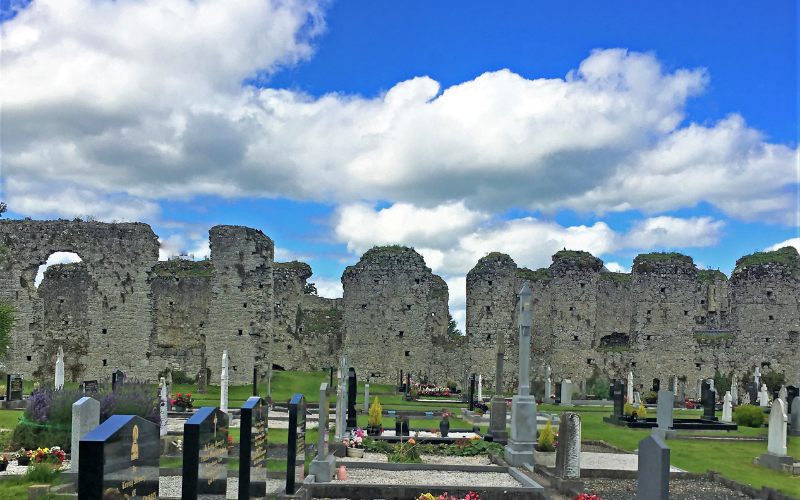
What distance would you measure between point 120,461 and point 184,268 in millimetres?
34340

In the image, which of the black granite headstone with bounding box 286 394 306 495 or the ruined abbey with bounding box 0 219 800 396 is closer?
the black granite headstone with bounding box 286 394 306 495

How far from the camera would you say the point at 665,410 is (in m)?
19.5

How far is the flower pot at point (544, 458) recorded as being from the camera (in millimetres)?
14180

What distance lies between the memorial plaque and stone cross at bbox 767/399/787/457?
1212 centimetres

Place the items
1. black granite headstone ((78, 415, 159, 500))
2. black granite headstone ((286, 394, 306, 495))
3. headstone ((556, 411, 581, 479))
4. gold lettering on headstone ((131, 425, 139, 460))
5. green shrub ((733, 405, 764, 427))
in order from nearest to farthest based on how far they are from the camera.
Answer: black granite headstone ((78, 415, 159, 500)) < gold lettering on headstone ((131, 425, 139, 460)) < black granite headstone ((286, 394, 306, 495)) < headstone ((556, 411, 581, 479)) < green shrub ((733, 405, 764, 427))

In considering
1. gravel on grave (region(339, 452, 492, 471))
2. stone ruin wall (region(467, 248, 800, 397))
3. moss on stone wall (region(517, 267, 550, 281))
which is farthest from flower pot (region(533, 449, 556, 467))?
moss on stone wall (region(517, 267, 550, 281))

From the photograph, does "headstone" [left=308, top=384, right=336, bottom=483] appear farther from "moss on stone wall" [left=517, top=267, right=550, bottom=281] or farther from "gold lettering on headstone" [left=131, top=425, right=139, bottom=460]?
"moss on stone wall" [left=517, top=267, right=550, bottom=281]

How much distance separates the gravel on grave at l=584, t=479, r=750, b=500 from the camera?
1157cm

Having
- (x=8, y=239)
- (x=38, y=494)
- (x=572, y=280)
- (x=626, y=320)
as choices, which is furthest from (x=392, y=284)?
(x=38, y=494)

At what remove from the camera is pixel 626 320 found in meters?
42.7

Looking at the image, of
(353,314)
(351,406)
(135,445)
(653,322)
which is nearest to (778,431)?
(351,406)

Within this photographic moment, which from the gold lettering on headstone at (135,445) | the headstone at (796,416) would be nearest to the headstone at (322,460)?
the gold lettering on headstone at (135,445)

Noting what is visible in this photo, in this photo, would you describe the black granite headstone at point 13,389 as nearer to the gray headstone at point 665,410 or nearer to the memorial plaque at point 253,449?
the memorial plaque at point 253,449

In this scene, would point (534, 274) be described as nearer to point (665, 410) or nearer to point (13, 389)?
point (665, 410)
